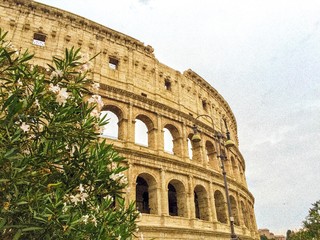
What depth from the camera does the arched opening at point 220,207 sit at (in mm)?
20125

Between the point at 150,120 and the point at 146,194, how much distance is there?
5.48 metres

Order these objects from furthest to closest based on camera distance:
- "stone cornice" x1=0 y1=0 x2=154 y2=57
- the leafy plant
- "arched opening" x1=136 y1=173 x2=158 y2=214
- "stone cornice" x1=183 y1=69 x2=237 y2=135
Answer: "stone cornice" x1=183 y1=69 x2=237 y2=135, "stone cornice" x1=0 y1=0 x2=154 y2=57, "arched opening" x1=136 y1=173 x2=158 y2=214, the leafy plant

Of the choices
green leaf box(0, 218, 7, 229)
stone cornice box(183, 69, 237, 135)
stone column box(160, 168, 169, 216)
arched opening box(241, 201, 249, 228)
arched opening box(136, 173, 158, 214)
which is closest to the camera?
green leaf box(0, 218, 7, 229)

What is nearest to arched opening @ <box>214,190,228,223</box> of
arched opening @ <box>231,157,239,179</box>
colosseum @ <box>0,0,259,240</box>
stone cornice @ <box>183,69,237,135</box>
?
colosseum @ <box>0,0,259,240</box>

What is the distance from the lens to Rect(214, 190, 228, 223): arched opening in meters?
20.1

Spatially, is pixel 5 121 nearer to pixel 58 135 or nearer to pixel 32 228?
pixel 58 135

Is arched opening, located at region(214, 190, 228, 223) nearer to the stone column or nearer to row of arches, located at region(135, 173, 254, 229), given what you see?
row of arches, located at region(135, 173, 254, 229)

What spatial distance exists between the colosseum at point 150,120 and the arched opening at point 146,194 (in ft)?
0.20

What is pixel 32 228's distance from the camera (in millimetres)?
4266

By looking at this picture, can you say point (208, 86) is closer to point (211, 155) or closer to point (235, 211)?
point (211, 155)

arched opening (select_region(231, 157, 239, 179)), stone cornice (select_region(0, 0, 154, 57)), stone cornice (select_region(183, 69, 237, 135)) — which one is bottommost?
arched opening (select_region(231, 157, 239, 179))

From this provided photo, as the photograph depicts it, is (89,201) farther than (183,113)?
No

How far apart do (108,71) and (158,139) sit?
6348mm

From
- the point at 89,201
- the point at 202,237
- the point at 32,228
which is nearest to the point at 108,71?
the point at 202,237
